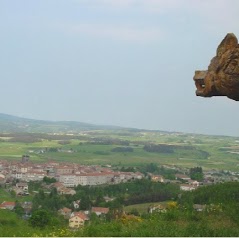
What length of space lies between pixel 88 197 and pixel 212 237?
48.4 meters

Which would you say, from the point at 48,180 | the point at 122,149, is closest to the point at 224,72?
the point at 48,180

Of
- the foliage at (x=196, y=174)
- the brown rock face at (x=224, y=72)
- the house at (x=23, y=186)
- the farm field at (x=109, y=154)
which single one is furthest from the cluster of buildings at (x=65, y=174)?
the brown rock face at (x=224, y=72)

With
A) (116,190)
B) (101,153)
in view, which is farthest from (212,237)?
(101,153)

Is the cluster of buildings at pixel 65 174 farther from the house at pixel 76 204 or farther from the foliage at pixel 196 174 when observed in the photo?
the house at pixel 76 204

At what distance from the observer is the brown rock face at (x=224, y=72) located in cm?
606

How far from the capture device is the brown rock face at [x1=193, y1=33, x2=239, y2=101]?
19.9 ft

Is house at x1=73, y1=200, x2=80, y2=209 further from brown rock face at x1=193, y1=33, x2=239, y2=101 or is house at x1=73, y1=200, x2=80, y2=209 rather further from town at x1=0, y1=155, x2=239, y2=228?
brown rock face at x1=193, y1=33, x2=239, y2=101

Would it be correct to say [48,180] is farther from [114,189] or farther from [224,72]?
[224,72]

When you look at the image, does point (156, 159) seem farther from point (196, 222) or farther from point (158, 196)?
point (196, 222)

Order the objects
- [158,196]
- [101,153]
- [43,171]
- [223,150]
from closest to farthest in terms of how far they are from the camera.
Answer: [158,196] < [43,171] < [101,153] < [223,150]

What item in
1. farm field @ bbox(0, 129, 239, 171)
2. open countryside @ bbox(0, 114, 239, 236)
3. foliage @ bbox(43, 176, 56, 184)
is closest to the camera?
open countryside @ bbox(0, 114, 239, 236)

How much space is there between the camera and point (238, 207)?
8250 mm

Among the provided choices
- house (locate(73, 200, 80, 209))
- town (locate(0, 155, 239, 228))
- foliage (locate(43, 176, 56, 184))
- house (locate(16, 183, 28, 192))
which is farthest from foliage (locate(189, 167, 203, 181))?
house (locate(73, 200, 80, 209))

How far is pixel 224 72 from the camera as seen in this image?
6184 millimetres
